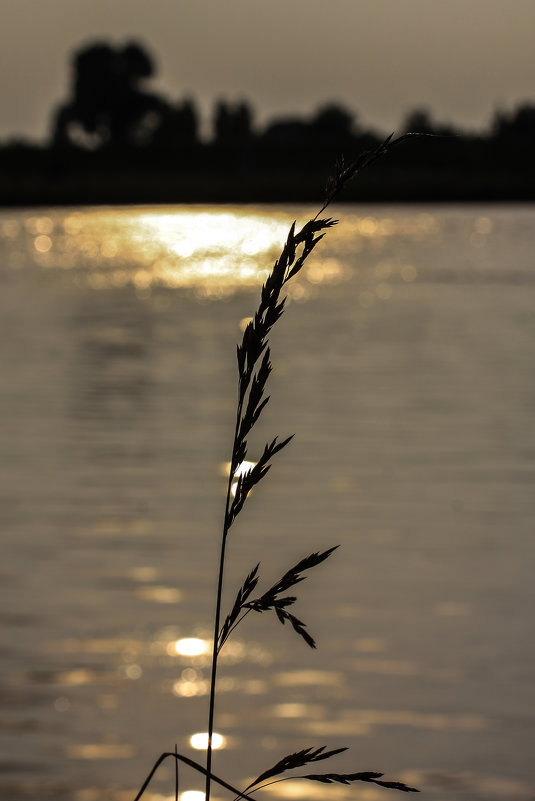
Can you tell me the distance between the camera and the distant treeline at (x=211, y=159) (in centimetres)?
12812

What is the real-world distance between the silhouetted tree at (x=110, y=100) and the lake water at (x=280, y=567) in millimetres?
126378

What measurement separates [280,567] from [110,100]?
145 metres

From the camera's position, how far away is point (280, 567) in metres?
9.70

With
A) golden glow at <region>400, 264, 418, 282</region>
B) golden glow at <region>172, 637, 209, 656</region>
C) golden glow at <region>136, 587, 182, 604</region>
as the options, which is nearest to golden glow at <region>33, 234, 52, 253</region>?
golden glow at <region>400, 264, 418, 282</region>

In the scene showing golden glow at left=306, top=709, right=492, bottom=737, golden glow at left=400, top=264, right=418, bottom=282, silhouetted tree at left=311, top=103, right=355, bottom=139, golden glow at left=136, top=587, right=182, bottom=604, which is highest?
silhouetted tree at left=311, top=103, right=355, bottom=139

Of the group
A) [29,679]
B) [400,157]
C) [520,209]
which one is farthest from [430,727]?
[520,209]

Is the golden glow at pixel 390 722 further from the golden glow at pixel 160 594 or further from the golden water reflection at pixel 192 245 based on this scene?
the golden water reflection at pixel 192 245

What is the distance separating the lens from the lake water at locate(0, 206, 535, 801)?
6695 millimetres

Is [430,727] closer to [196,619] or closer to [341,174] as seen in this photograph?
[196,619]

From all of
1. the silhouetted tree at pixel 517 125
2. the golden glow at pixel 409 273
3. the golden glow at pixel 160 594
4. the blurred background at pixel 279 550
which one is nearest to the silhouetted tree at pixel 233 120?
the silhouetted tree at pixel 517 125

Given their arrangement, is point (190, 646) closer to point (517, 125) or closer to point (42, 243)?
point (42, 243)

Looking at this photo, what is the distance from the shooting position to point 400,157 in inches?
5079

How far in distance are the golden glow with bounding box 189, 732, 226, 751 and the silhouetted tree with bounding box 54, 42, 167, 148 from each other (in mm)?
143312

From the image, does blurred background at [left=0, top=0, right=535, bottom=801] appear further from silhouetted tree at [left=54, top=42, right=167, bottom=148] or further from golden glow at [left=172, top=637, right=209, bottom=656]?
silhouetted tree at [left=54, top=42, right=167, bottom=148]
